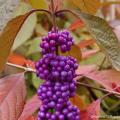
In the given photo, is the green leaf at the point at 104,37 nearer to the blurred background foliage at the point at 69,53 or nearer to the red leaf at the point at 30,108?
the blurred background foliage at the point at 69,53

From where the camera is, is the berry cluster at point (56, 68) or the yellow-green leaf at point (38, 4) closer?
the berry cluster at point (56, 68)

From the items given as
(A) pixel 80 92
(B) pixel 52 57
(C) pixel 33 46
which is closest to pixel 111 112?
(A) pixel 80 92

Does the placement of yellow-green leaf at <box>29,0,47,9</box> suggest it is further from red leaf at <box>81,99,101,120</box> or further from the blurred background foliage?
red leaf at <box>81,99,101,120</box>

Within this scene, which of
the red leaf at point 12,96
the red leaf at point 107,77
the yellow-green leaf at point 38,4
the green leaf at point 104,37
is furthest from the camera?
the yellow-green leaf at point 38,4

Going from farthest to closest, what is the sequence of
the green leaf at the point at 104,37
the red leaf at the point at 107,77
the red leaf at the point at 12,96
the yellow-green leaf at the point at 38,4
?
the yellow-green leaf at the point at 38,4
the red leaf at the point at 107,77
the red leaf at the point at 12,96
the green leaf at the point at 104,37

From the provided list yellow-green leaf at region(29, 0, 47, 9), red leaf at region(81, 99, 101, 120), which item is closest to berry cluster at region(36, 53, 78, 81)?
red leaf at region(81, 99, 101, 120)

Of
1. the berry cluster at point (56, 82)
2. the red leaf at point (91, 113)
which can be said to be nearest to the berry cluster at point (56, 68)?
the berry cluster at point (56, 82)
